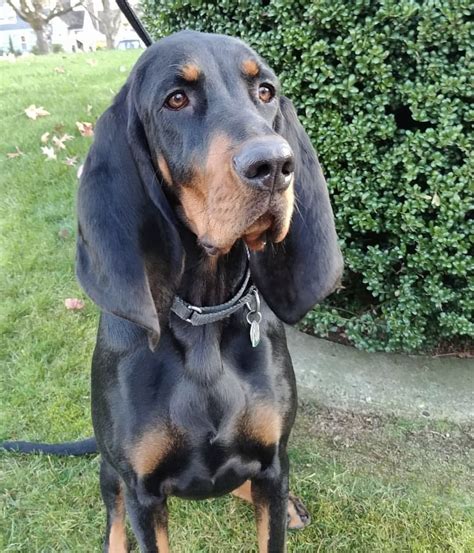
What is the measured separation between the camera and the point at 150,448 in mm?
2244

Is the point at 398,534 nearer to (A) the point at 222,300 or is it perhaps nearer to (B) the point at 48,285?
(A) the point at 222,300

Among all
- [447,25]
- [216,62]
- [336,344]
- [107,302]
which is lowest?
[336,344]

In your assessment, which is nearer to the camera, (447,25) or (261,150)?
(261,150)

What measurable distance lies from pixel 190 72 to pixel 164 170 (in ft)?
1.01

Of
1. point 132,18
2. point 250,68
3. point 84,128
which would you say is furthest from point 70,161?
point 250,68

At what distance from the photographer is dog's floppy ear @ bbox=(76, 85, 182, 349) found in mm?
1982

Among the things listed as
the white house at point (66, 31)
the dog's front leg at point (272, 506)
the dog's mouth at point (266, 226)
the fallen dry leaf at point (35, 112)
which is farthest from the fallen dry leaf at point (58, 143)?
the white house at point (66, 31)

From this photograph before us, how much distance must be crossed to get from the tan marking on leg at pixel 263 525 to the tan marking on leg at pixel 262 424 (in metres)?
0.36

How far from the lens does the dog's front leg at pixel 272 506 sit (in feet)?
8.18

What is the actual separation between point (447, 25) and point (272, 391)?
1.77 metres

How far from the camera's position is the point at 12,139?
23.7ft

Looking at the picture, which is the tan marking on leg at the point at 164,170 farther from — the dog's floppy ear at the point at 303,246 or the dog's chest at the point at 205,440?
the dog's chest at the point at 205,440

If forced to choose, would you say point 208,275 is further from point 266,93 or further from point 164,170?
point 266,93

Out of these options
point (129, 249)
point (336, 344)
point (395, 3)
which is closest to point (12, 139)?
point (336, 344)
